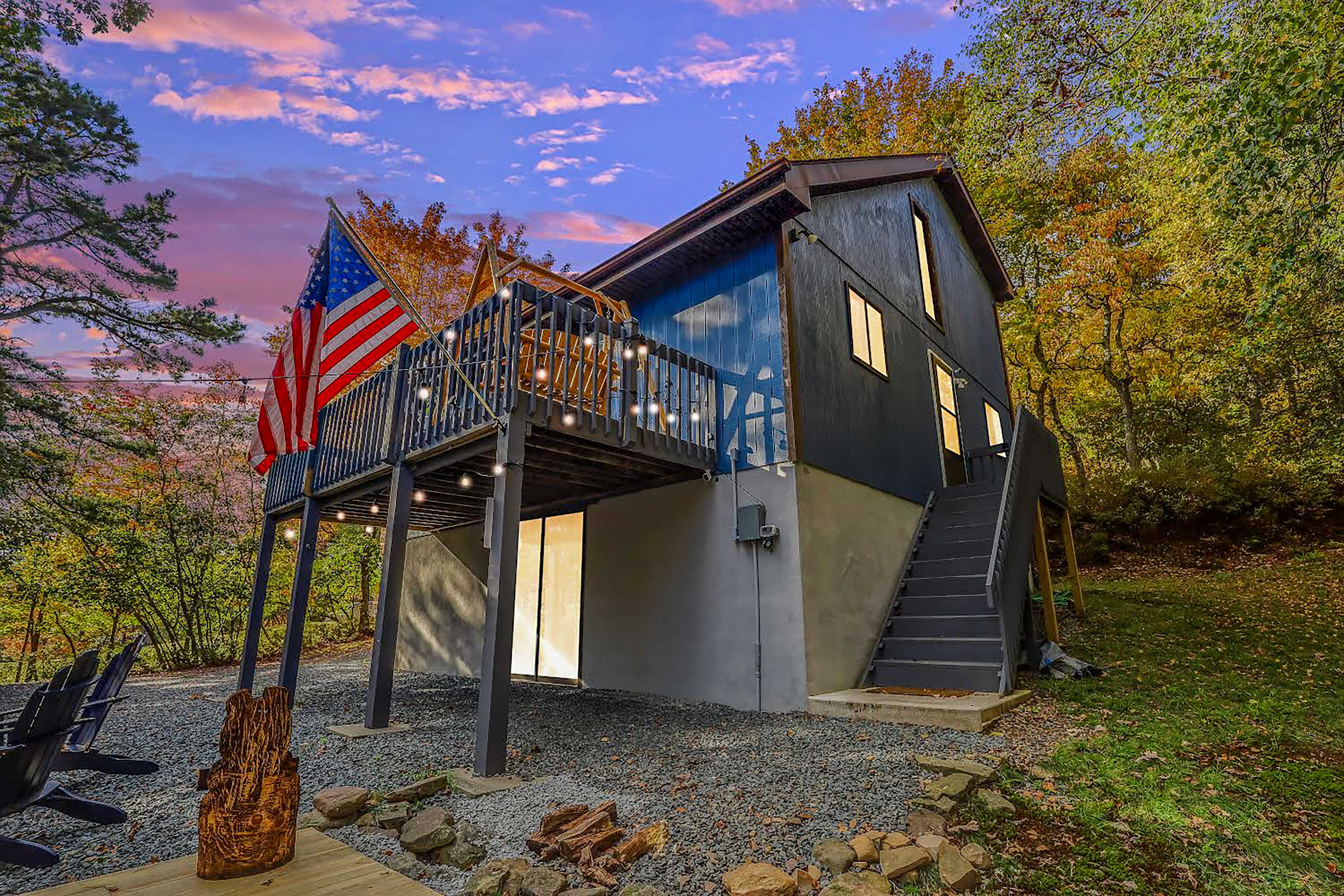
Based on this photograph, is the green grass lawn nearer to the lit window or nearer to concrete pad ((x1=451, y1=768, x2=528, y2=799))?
concrete pad ((x1=451, y1=768, x2=528, y2=799))

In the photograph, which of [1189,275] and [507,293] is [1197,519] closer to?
[1189,275]

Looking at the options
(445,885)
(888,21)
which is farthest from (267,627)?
(888,21)

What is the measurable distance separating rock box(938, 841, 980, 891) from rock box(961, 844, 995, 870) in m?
0.02

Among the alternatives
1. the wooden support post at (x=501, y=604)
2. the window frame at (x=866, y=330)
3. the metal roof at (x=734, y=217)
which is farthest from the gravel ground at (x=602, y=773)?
the metal roof at (x=734, y=217)

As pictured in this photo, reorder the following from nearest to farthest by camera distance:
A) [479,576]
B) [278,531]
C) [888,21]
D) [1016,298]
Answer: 1. [479,576]
2. [888,21]
3. [278,531]
4. [1016,298]

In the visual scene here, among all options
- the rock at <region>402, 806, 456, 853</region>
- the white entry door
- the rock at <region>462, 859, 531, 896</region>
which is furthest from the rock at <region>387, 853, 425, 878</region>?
the white entry door

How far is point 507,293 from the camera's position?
4.76 metres

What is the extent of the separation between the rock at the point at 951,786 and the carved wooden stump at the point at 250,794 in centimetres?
300

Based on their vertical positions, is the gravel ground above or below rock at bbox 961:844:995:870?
below

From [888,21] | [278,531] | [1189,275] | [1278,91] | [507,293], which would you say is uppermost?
[888,21]

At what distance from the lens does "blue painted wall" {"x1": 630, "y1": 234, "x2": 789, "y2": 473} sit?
6.37 meters

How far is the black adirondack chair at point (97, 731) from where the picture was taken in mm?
3561

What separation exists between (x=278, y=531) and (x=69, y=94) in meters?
8.73

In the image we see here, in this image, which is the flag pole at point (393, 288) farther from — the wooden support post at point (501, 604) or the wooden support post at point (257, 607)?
the wooden support post at point (257, 607)
